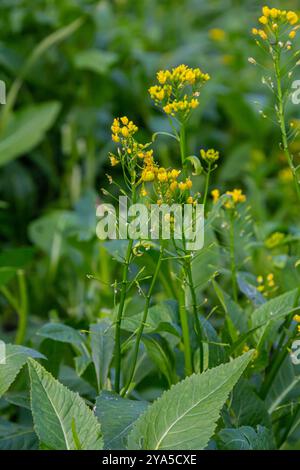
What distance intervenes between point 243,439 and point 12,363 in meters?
0.38

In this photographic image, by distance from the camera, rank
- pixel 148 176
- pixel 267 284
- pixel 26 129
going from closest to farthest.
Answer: pixel 148 176 → pixel 267 284 → pixel 26 129

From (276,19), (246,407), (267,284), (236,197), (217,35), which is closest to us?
(276,19)

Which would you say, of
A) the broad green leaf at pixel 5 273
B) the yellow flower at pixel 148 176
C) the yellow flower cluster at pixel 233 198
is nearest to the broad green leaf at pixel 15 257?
the broad green leaf at pixel 5 273

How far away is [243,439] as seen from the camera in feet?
4.15

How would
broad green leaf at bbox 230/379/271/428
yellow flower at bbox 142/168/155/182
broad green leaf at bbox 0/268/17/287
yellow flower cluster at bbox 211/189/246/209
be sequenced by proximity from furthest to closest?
broad green leaf at bbox 0/268/17/287
yellow flower cluster at bbox 211/189/246/209
broad green leaf at bbox 230/379/271/428
yellow flower at bbox 142/168/155/182

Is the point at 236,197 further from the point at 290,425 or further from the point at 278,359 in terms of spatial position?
the point at 290,425

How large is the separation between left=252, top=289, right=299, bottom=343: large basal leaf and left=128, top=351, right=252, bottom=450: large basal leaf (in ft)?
0.69

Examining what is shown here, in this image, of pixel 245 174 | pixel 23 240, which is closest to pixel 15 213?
pixel 23 240

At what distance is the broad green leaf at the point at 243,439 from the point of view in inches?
49.7

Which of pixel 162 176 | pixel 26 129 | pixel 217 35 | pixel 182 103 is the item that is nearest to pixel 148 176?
pixel 162 176

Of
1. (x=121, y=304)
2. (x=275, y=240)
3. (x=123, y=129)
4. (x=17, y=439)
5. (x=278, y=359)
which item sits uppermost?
(x=123, y=129)

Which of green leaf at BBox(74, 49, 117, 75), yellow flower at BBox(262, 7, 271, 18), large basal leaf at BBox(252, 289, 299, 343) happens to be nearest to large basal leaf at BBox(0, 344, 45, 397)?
large basal leaf at BBox(252, 289, 299, 343)

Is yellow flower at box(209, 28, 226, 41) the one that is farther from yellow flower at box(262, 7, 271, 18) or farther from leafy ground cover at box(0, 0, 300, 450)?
yellow flower at box(262, 7, 271, 18)

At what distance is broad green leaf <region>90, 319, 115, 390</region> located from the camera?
1.48m
